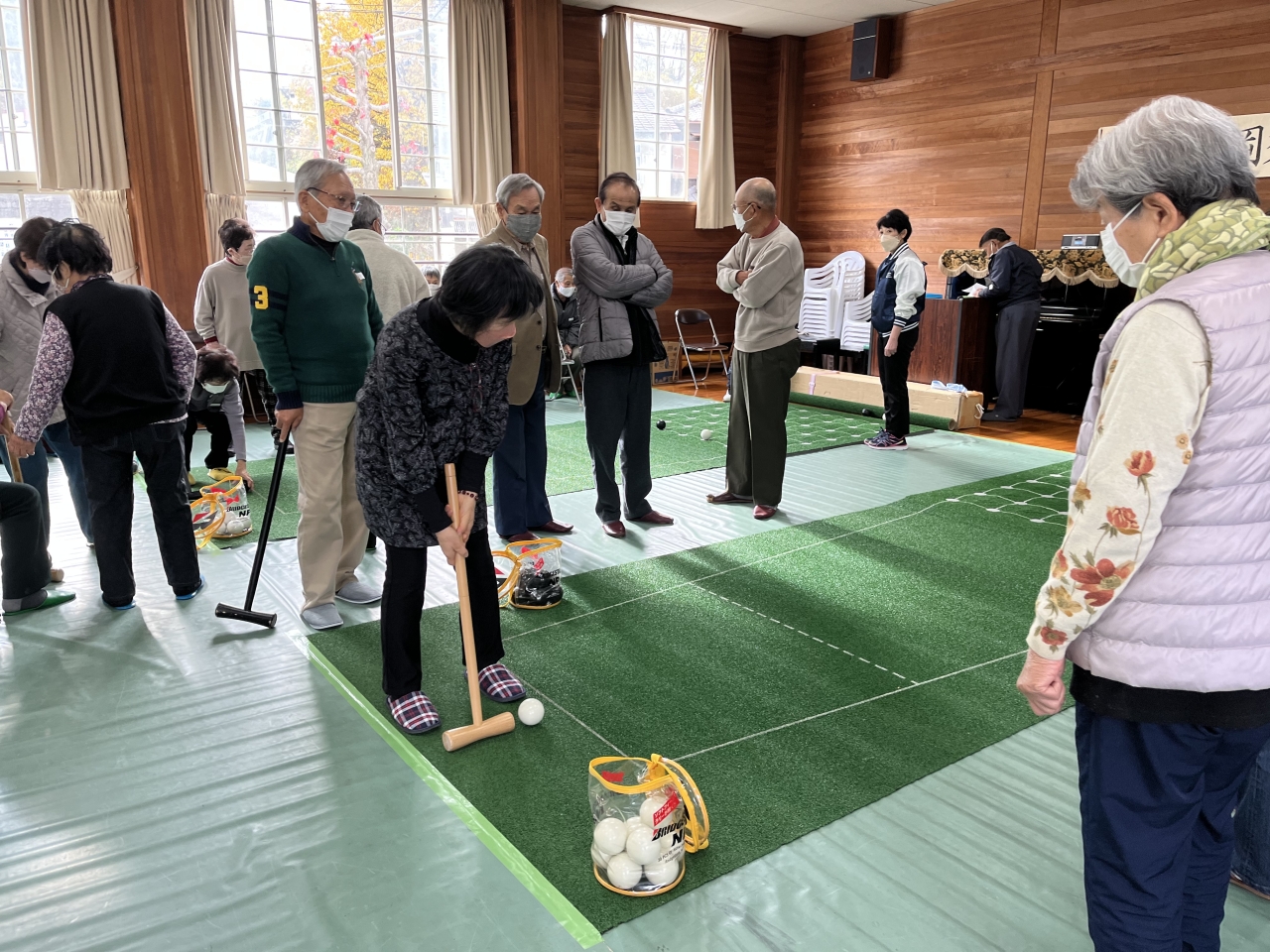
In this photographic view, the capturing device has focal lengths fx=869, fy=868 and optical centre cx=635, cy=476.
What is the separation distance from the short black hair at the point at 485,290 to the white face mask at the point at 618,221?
1921mm

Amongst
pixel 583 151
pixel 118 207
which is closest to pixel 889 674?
pixel 118 207

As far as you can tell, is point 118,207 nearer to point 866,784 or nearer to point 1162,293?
point 866,784

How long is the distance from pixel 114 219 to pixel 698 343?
5.85 m

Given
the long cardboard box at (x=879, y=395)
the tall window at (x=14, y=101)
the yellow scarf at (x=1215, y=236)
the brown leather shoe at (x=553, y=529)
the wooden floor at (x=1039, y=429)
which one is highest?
the tall window at (x=14, y=101)

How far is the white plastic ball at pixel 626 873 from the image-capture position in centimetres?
179

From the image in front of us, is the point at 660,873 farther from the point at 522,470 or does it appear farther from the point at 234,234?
the point at 234,234

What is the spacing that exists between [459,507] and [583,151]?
7.61 m

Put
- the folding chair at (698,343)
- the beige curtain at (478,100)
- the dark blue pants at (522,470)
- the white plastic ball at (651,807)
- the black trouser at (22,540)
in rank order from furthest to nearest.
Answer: the folding chair at (698,343) < the beige curtain at (478,100) < the dark blue pants at (522,470) < the black trouser at (22,540) < the white plastic ball at (651,807)

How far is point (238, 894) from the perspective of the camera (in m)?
1.81

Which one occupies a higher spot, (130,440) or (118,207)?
(118,207)

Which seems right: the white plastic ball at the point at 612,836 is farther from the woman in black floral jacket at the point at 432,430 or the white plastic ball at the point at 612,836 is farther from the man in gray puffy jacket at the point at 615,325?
the man in gray puffy jacket at the point at 615,325

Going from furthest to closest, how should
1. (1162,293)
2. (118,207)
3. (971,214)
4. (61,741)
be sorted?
1. (971,214)
2. (118,207)
3. (61,741)
4. (1162,293)

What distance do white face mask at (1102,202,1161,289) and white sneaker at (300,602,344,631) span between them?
2694 millimetres

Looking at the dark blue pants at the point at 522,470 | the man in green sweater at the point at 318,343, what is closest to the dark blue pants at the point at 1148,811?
the man in green sweater at the point at 318,343
